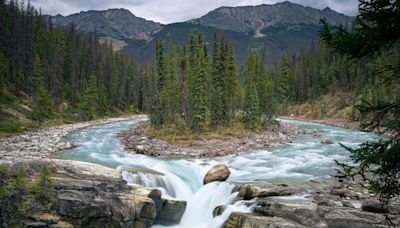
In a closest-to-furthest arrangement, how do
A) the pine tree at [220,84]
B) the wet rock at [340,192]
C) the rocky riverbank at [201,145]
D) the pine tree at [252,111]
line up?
the wet rock at [340,192] → the rocky riverbank at [201,145] → the pine tree at [220,84] → the pine tree at [252,111]

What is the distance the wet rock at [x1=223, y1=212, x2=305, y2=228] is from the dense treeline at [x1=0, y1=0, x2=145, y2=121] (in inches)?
1878

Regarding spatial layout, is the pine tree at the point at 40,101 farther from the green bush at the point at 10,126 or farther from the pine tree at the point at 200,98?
the pine tree at the point at 200,98

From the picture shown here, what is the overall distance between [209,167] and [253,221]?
14.8 meters

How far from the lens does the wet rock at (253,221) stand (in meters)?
16.9

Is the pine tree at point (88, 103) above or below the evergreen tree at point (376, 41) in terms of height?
below

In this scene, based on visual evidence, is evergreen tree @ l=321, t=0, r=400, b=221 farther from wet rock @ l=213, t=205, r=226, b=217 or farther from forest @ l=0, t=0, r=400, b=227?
wet rock @ l=213, t=205, r=226, b=217

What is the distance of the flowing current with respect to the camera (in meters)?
23.8

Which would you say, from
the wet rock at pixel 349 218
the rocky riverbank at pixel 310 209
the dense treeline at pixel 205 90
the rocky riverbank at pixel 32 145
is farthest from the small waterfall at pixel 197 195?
the dense treeline at pixel 205 90

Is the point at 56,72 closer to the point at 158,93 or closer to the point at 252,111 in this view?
the point at 158,93

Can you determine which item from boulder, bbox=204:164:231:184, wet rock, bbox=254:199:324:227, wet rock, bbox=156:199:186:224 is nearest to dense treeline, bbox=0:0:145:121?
boulder, bbox=204:164:231:184

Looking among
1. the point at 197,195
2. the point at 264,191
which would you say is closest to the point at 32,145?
the point at 197,195

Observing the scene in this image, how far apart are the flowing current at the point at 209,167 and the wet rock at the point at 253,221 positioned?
1804 millimetres

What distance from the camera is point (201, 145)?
43438 mm

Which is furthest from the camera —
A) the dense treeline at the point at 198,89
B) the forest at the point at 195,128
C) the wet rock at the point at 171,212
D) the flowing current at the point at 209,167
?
the dense treeline at the point at 198,89
